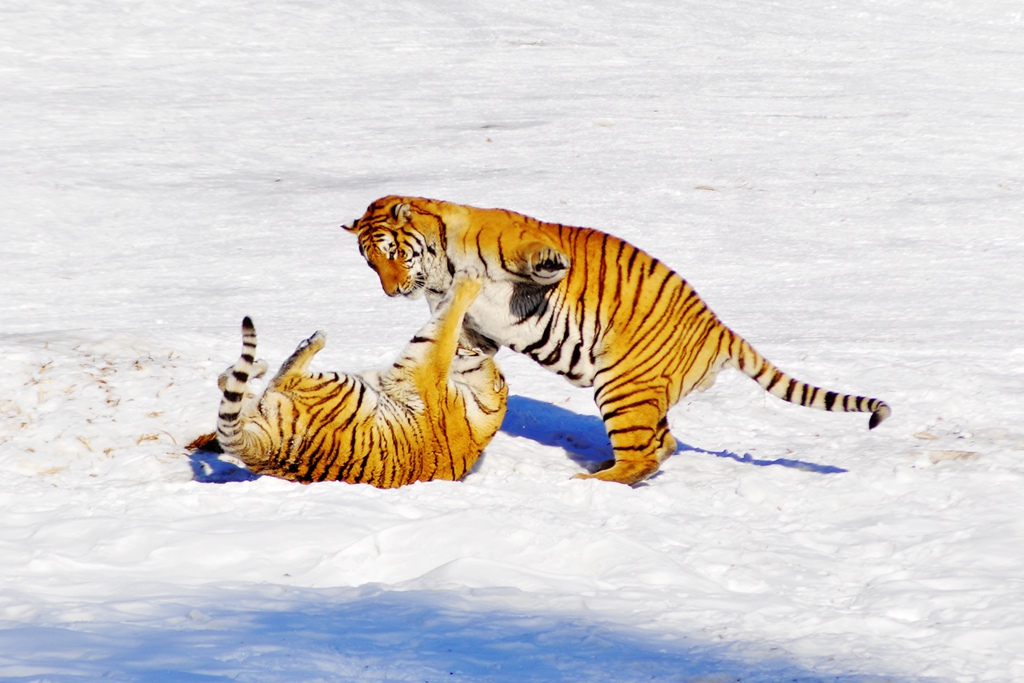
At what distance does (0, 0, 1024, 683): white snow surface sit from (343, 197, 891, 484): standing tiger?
15.4 inches

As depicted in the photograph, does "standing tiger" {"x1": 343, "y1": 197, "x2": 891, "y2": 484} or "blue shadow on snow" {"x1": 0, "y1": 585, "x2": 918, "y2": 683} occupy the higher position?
"standing tiger" {"x1": 343, "y1": 197, "x2": 891, "y2": 484}

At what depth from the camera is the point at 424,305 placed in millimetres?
8523

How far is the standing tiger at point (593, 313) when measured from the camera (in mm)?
5359

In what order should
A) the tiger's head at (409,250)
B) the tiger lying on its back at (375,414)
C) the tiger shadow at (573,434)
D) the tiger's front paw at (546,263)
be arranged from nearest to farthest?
the tiger lying on its back at (375,414)
the tiger's front paw at (546,263)
the tiger's head at (409,250)
the tiger shadow at (573,434)

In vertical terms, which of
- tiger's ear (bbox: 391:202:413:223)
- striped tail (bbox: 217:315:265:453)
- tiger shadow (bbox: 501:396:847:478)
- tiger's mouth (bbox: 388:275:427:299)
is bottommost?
striped tail (bbox: 217:315:265:453)

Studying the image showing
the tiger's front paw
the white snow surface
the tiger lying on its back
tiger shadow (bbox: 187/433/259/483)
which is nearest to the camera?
the white snow surface

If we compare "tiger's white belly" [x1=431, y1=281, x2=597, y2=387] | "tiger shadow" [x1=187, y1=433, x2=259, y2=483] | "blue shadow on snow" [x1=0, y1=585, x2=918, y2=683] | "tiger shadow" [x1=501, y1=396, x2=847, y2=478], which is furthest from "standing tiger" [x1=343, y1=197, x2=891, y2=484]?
"blue shadow on snow" [x1=0, y1=585, x2=918, y2=683]

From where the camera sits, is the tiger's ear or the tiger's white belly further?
the tiger's ear

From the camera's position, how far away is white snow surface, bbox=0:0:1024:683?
367cm

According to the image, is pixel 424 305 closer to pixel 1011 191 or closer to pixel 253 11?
pixel 1011 191

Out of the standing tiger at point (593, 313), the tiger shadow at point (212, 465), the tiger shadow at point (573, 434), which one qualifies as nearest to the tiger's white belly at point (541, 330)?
the standing tiger at point (593, 313)

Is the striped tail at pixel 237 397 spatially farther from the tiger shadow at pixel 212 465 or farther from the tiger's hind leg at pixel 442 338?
the tiger's hind leg at pixel 442 338

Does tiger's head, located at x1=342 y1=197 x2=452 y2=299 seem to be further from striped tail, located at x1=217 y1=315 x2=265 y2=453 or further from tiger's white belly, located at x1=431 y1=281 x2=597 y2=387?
striped tail, located at x1=217 y1=315 x2=265 y2=453

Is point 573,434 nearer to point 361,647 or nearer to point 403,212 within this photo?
point 403,212
